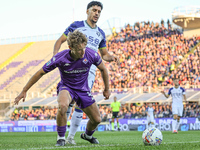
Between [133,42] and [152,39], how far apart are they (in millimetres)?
2191

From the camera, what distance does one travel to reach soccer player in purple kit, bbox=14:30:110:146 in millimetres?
5449

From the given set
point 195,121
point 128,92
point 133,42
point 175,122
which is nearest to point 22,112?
point 128,92

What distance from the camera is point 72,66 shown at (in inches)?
222

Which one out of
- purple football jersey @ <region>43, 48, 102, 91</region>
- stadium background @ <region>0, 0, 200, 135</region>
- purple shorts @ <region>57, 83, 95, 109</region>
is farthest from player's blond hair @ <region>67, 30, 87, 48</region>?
stadium background @ <region>0, 0, 200, 135</region>

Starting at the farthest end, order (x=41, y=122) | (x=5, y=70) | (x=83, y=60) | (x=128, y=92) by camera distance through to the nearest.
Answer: (x=5, y=70)
(x=128, y=92)
(x=41, y=122)
(x=83, y=60)

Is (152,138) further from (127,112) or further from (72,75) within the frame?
(127,112)

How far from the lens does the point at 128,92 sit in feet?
92.6

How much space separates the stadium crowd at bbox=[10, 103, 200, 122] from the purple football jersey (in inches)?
664

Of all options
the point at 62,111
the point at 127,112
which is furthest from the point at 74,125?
the point at 127,112

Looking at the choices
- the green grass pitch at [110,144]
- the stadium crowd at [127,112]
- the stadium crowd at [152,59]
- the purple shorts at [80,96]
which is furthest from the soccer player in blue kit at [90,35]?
→ the stadium crowd at [152,59]

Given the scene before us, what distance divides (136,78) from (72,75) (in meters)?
24.3

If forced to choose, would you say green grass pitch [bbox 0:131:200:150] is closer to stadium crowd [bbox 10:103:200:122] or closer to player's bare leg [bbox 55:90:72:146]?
player's bare leg [bbox 55:90:72:146]

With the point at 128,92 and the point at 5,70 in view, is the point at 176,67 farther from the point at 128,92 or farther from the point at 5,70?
the point at 5,70

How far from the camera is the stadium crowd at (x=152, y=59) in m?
27.7
